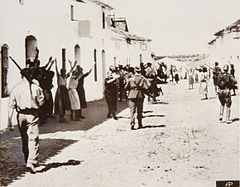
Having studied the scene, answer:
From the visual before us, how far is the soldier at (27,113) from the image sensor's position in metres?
2.20

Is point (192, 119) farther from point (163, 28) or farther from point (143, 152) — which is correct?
point (163, 28)

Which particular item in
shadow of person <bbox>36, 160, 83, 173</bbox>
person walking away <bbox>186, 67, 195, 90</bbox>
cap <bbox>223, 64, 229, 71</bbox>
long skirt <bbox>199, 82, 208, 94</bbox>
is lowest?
shadow of person <bbox>36, 160, 83, 173</bbox>

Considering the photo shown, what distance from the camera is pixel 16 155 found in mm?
2229

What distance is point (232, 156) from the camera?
7.40ft

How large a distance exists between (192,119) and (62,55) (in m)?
0.72

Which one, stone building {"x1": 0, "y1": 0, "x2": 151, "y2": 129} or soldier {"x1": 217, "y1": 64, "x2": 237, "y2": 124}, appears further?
soldier {"x1": 217, "y1": 64, "x2": 237, "y2": 124}

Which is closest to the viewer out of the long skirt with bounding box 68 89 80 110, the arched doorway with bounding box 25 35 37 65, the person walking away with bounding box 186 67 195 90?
the arched doorway with bounding box 25 35 37 65

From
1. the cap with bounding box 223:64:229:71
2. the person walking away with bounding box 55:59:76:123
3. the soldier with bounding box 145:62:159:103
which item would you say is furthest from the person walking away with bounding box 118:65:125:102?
the cap with bounding box 223:64:229:71

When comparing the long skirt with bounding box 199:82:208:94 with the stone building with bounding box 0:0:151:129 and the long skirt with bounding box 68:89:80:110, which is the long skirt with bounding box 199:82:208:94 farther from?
the long skirt with bounding box 68:89:80:110

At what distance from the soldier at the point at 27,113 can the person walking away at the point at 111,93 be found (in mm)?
350

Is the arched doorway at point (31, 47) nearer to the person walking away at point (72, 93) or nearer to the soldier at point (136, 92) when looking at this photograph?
the person walking away at point (72, 93)

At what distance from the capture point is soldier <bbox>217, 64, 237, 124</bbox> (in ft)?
7.70

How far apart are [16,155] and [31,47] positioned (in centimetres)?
52

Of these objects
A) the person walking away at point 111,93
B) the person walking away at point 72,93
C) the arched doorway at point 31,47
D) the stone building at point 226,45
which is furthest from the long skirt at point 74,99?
the stone building at point 226,45
